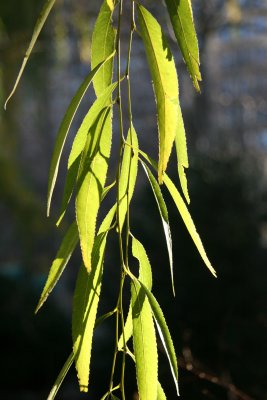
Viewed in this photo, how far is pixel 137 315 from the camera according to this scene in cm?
69

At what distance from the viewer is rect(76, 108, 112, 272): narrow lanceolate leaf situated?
63 centimetres

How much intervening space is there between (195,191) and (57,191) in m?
6.32

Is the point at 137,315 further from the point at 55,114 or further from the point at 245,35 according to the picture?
the point at 55,114

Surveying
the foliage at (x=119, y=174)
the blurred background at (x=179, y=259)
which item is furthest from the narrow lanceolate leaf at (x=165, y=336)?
the blurred background at (x=179, y=259)

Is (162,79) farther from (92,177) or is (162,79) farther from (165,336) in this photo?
(165,336)

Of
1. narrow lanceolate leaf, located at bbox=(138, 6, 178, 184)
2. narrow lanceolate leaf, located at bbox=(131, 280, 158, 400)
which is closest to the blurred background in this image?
narrow lanceolate leaf, located at bbox=(131, 280, 158, 400)

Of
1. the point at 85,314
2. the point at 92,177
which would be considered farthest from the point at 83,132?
the point at 85,314

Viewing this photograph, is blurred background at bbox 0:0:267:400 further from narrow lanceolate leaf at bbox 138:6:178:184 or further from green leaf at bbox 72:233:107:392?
narrow lanceolate leaf at bbox 138:6:178:184

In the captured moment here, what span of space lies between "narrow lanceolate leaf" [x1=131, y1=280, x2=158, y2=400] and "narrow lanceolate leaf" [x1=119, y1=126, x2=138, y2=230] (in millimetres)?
71

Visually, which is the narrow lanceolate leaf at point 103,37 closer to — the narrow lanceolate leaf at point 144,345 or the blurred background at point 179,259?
the narrow lanceolate leaf at point 144,345

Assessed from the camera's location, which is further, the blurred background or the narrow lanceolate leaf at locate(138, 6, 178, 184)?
the blurred background

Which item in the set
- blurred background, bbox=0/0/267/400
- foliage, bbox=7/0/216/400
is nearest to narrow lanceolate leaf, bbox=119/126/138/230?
foliage, bbox=7/0/216/400

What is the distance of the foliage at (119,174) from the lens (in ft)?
2.04

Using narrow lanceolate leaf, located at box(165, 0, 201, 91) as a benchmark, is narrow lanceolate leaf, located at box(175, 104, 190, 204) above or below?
below
